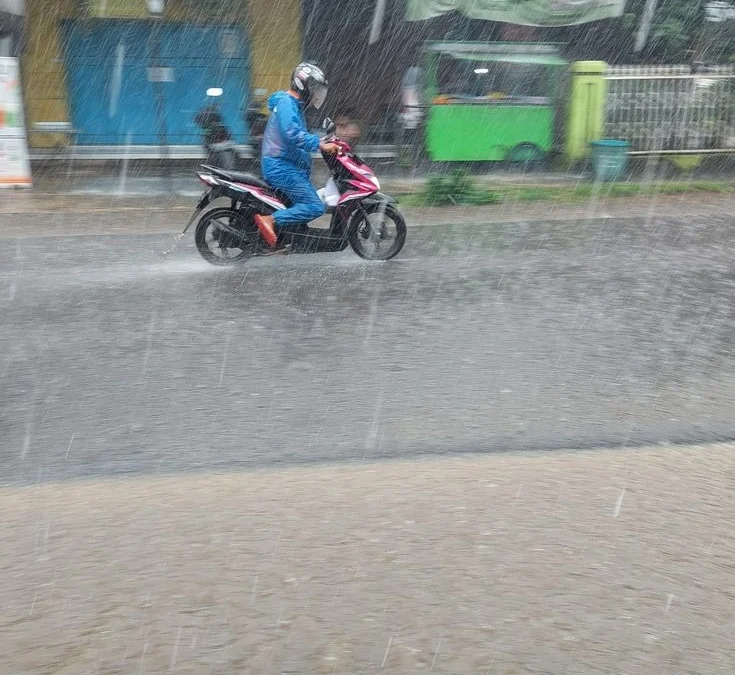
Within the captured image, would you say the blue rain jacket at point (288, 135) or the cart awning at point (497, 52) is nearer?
the blue rain jacket at point (288, 135)

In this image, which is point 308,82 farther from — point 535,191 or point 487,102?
point 487,102

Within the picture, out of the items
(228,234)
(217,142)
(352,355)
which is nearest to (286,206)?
(228,234)

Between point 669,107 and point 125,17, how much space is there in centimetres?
966

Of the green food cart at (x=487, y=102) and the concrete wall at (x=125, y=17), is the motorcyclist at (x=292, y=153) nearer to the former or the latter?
the green food cart at (x=487, y=102)

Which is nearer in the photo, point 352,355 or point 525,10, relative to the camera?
point 352,355

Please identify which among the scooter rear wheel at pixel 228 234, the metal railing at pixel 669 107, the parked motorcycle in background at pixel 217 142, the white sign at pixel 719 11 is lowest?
the scooter rear wheel at pixel 228 234

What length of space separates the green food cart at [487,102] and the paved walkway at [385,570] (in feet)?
39.2

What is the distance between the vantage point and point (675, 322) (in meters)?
6.79

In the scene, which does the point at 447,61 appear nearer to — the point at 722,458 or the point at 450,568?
the point at 722,458

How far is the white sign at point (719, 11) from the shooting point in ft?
55.1

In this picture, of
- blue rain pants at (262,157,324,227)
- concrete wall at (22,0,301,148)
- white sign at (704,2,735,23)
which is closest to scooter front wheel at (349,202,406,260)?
blue rain pants at (262,157,324,227)

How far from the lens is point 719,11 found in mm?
16812

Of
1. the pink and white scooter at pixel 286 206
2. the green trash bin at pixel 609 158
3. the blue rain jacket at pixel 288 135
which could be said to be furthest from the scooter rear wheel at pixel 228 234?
the green trash bin at pixel 609 158

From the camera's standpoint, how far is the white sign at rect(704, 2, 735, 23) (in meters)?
16.8
